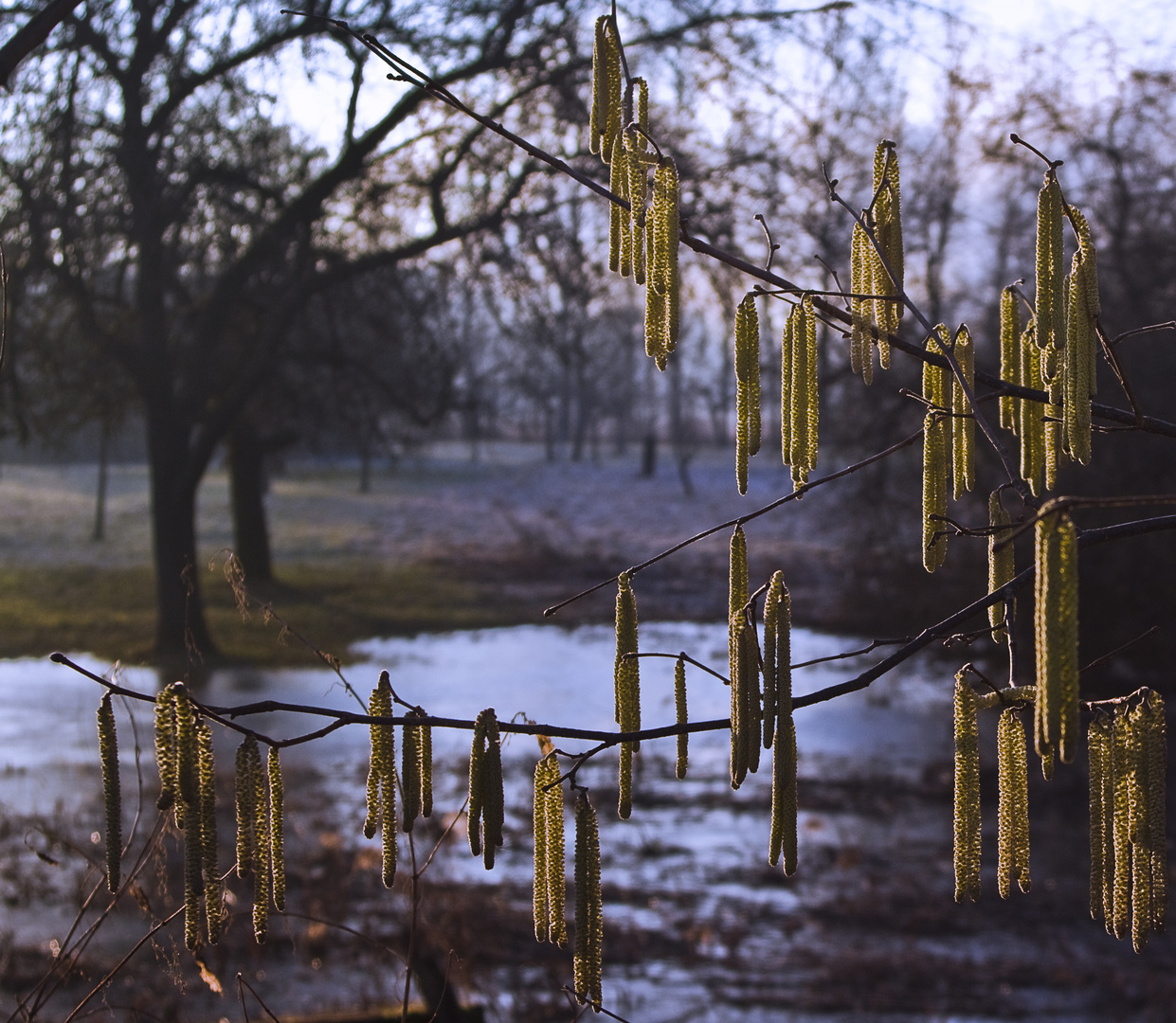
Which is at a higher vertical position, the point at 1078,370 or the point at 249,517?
the point at 1078,370

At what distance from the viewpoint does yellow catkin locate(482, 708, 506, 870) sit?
1057mm

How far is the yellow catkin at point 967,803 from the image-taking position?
1.03 metres

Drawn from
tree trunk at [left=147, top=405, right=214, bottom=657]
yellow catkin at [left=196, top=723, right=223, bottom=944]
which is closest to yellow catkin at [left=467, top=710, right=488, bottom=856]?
yellow catkin at [left=196, top=723, right=223, bottom=944]

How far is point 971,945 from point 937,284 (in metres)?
5.11

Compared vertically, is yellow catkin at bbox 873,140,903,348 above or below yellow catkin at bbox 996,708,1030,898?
above

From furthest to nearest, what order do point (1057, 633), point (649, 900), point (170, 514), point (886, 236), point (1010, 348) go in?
point (170, 514)
point (649, 900)
point (1010, 348)
point (886, 236)
point (1057, 633)

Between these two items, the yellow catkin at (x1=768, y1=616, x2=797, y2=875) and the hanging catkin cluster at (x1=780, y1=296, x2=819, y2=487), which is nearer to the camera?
the yellow catkin at (x1=768, y1=616, x2=797, y2=875)

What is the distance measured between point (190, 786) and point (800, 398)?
0.66 metres

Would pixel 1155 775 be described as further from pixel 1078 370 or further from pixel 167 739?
pixel 167 739

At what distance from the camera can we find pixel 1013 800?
1.05m

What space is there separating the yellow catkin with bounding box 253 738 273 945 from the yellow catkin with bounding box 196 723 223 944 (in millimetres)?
33

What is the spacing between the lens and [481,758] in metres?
1.05

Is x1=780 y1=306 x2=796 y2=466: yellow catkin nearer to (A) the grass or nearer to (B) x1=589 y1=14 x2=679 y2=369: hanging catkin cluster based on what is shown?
(B) x1=589 y1=14 x2=679 y2=369: hanging catkin cluster

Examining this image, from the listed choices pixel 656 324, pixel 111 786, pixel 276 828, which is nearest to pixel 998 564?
pixel 656 324
